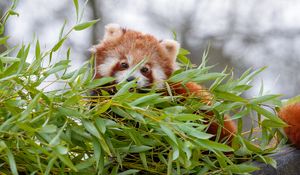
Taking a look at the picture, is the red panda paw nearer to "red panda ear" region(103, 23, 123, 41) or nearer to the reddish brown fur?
the reddish brown fur

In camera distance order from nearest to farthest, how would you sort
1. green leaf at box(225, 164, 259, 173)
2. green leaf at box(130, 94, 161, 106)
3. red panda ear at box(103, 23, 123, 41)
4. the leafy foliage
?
the leafy foliage, green leaf at box(130, 94, 161, 106), green leaf at box(225, 164, 259, 173), red panda ear at box(103, 23, 123, 41)

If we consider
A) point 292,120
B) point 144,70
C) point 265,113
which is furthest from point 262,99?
point 144,70

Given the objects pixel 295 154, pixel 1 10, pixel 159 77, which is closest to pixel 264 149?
pixel 295 154

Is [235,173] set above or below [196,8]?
above

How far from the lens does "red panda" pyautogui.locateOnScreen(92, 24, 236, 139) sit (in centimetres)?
250

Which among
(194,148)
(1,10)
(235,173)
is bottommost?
(1,10)

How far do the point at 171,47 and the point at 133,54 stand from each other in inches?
6.8

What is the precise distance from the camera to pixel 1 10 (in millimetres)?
5359

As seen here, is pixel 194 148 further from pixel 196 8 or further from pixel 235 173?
pixel 196 8

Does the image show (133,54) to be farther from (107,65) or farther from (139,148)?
(139,148)

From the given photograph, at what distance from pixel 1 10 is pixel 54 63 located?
3.81 m

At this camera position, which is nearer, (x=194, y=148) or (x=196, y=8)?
(x=194, y=148)

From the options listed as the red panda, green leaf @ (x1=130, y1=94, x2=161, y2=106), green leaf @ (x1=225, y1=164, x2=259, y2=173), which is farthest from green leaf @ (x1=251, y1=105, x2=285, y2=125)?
the red panda

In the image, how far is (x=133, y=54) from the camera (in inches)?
100.0
